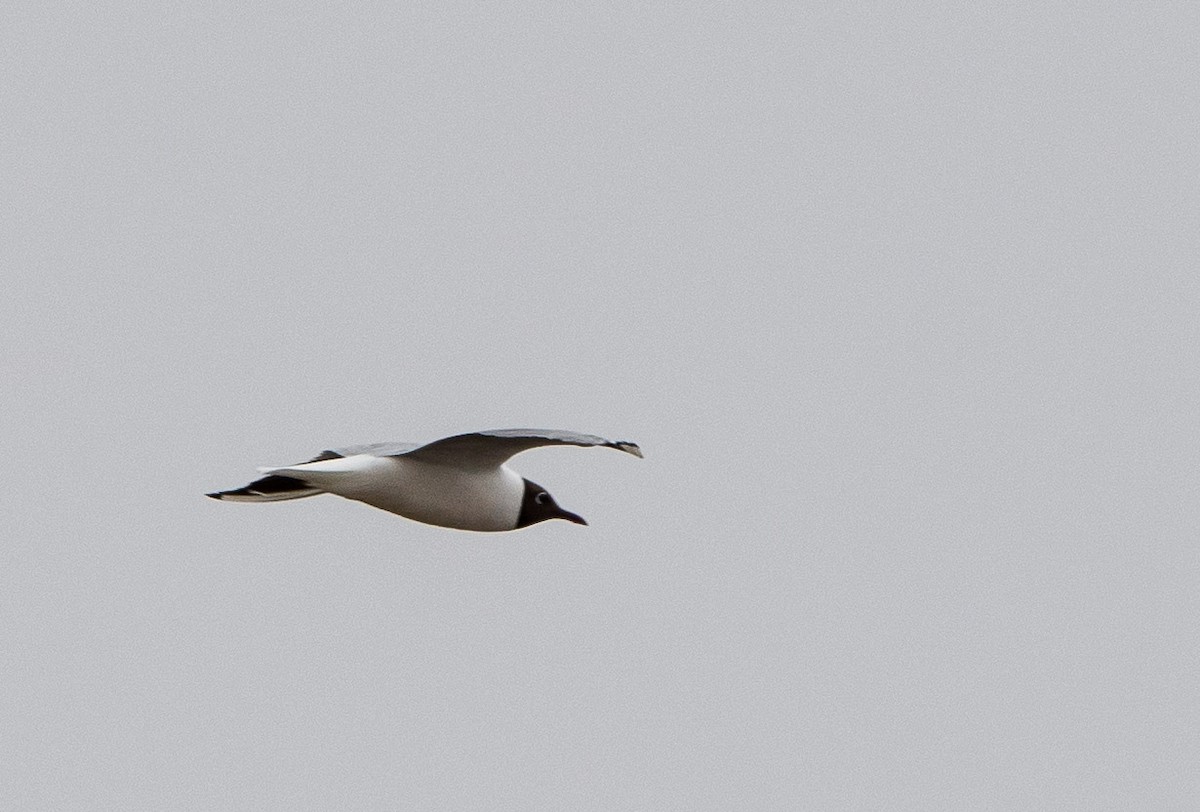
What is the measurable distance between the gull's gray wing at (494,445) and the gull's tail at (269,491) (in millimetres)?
1181

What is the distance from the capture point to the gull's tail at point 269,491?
12352mm

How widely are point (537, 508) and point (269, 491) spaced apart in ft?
6.00

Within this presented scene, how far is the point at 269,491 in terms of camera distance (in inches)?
490

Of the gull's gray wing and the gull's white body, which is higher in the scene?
the gull's gray wing

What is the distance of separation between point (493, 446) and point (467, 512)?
30.8 inches

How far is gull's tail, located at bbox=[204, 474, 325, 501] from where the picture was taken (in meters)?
12.4

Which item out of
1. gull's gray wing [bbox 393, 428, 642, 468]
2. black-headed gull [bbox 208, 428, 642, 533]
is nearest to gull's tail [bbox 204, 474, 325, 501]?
black-headed gull [bbox 208, 428, 642, 533]

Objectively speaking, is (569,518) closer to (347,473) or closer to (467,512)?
(467,512)

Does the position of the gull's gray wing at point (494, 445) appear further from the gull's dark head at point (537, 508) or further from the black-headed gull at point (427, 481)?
the gull's dark head at point (537, 508)

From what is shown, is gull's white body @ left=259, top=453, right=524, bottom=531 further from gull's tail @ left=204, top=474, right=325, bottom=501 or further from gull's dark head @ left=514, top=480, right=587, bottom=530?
gull's tail @ left=204, top=474, right=325, bottom=501

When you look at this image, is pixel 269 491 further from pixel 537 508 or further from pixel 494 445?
pixel 494 445

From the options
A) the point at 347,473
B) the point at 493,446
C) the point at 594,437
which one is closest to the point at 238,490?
the point at 347,473

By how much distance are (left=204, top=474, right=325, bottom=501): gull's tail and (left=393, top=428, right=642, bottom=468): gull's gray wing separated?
3.88ft

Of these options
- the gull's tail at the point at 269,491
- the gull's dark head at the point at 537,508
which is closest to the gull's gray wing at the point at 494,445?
the gull's dark head at the point at 537,508
